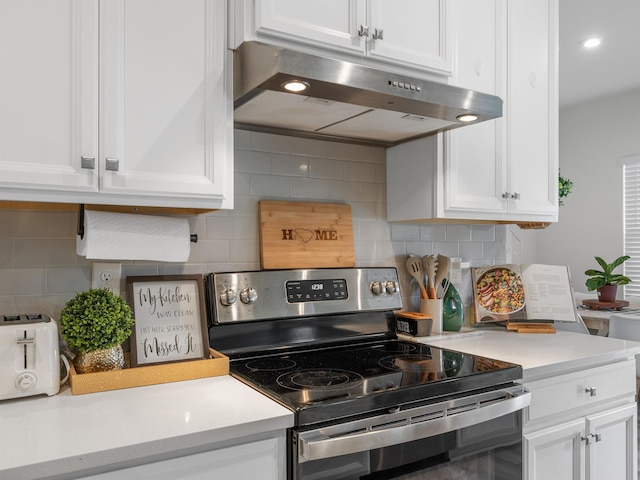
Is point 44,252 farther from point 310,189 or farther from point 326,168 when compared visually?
point 326,168

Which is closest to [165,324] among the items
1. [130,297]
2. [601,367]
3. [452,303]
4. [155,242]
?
[130,297]

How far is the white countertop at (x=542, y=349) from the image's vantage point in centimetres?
181

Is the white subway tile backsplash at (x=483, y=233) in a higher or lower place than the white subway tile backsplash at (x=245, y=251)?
higher

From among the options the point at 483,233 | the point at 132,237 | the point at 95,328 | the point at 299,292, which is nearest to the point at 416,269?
the point at 483,233

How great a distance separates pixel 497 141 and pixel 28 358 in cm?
185

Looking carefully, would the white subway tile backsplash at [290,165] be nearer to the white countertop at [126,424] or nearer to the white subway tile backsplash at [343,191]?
the white subway tile backsplash at [343,191]

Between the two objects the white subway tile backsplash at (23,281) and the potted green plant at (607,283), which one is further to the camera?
the potted green plant at (607,283)

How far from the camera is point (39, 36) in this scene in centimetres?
128

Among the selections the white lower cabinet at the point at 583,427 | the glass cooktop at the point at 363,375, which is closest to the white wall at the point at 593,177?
the white lower cabinet at the point at 583,427

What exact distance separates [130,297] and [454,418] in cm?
103

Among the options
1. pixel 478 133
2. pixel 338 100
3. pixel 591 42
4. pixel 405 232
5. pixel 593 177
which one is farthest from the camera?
pixel 593 177

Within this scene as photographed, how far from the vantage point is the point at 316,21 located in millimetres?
1622

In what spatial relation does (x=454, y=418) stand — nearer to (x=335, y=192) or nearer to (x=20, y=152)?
(x=335, y=192)

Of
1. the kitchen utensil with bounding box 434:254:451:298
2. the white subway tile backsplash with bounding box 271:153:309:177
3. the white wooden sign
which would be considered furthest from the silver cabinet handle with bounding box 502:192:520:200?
the white wooden sign
